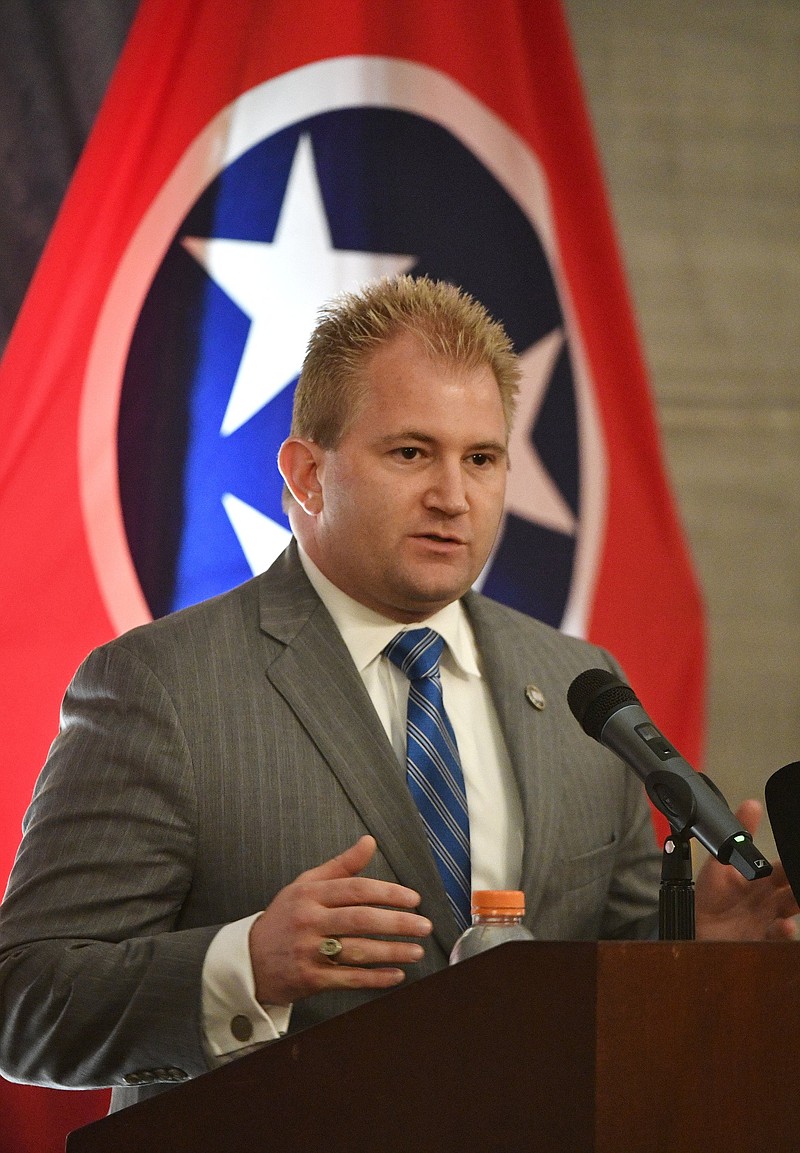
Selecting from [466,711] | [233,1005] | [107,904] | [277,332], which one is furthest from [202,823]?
[277,332]

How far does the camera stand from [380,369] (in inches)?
82.2

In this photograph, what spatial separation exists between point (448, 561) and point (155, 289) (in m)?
0.98

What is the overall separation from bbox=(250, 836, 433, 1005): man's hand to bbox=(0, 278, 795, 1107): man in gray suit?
0.6 inches

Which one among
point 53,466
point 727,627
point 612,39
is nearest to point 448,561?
point 53,466

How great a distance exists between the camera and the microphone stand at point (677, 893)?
1.31 meters

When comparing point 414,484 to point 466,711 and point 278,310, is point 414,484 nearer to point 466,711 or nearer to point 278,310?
point 466,711

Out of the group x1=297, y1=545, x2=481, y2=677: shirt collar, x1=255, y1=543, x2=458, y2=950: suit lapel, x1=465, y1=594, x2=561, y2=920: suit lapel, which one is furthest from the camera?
x1=297, y1=545, x2=481, y2=677: shirt collar

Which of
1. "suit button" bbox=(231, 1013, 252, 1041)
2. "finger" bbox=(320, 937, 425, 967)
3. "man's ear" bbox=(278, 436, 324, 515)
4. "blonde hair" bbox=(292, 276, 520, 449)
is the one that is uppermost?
"blonde hair" bbox=(292, 276, 520, 449)

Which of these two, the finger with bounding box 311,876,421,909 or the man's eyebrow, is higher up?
the man's eyebrow

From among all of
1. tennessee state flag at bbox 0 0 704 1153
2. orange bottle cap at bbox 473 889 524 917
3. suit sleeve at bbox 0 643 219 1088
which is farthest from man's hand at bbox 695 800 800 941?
tennessee state flag at bbox 0 0 704 1153

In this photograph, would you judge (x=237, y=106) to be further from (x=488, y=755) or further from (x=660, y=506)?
(x=488, y=755)

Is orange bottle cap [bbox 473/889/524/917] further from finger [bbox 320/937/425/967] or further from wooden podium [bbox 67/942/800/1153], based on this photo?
wooden podium [bbox 67/942/800/1153]

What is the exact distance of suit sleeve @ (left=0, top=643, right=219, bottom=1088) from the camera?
5.29ft

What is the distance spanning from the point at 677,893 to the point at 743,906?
17.4 inches
